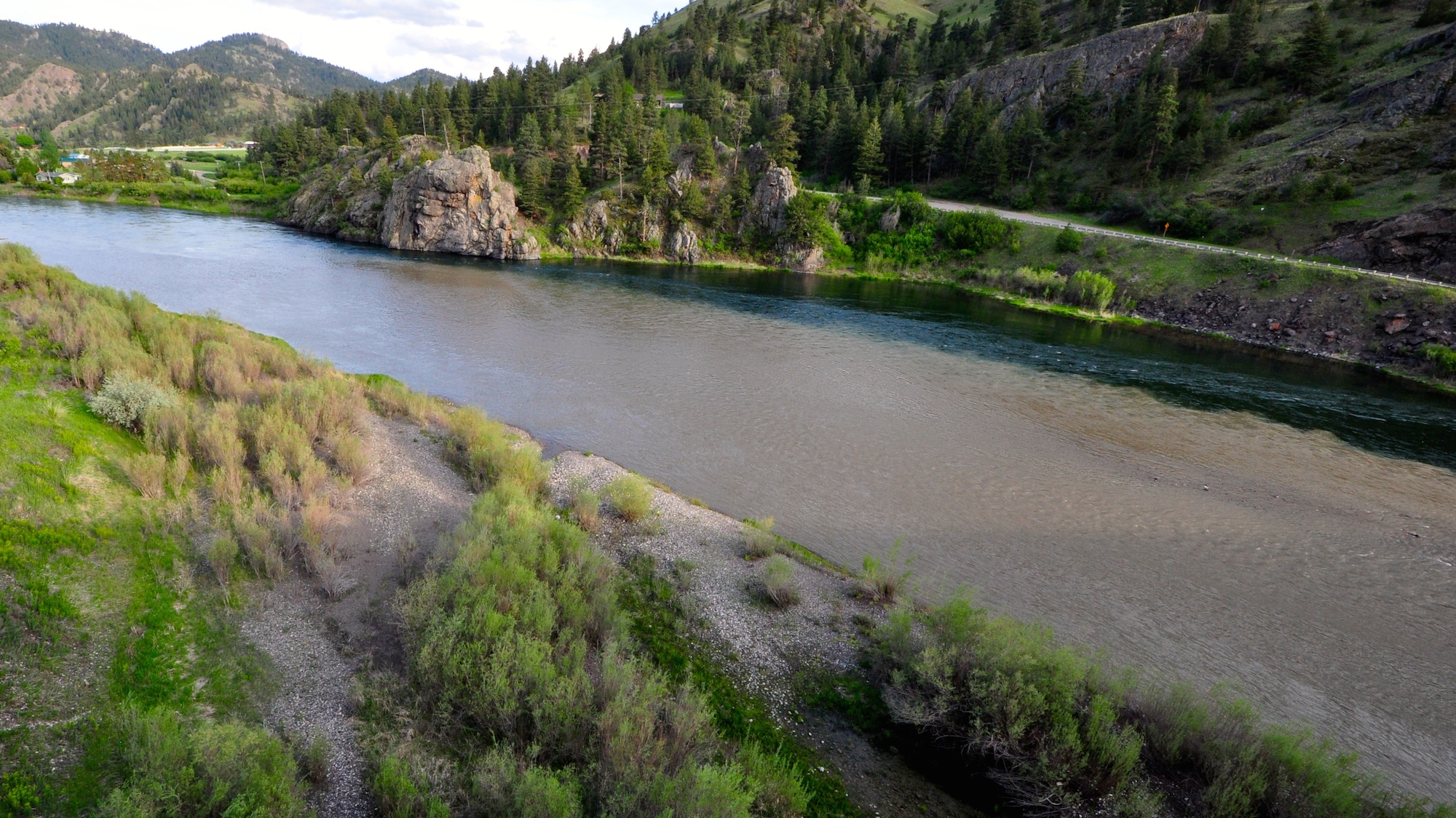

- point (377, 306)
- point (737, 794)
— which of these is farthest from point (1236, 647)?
point (377, 306)

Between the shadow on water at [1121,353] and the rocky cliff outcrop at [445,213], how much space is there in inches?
268

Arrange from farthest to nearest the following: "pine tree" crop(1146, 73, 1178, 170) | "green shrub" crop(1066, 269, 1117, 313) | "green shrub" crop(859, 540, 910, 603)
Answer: "pine tree" crop(1146, 73, 1178, 170) → "green shrub" crop(1066, 269, 1117, 313) → "green shrub" crop(859, 540, 910, 603)

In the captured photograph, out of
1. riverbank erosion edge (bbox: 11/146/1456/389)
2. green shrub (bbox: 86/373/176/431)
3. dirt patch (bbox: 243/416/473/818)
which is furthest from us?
riverbank erosion edge (bbox: 11/146/1456/389)

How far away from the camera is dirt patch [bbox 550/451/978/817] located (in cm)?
963

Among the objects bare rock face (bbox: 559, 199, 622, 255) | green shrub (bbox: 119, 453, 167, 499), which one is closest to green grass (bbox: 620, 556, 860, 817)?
green shrub (bbox: 119, 453, 167, 499)

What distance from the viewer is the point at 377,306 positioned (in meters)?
41.2

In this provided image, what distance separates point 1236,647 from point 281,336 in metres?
41.6

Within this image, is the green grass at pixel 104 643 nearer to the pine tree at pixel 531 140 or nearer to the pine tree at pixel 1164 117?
the pine tree at pixel 531 140

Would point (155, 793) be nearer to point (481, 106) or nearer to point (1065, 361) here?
point (1065, 361)

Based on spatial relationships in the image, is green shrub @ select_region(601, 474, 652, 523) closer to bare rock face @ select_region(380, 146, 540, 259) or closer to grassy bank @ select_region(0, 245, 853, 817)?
grassy bank @ select_region(0, 245, 853, 817)

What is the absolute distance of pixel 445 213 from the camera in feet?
221

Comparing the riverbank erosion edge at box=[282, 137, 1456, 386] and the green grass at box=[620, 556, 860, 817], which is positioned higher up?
the riverbank erosion edge at box=[282, 137, 1456, 386]

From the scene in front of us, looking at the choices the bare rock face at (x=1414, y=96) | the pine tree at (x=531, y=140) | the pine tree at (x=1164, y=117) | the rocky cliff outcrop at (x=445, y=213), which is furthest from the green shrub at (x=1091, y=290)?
the pine tree at (x=531, y=140)

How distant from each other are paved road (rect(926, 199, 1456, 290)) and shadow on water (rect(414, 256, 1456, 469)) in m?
8.36
